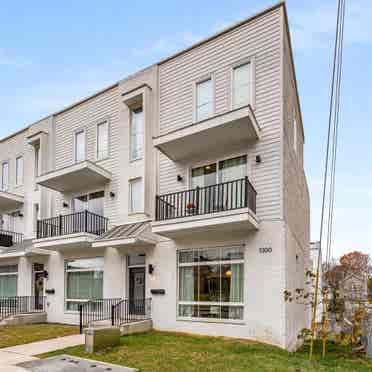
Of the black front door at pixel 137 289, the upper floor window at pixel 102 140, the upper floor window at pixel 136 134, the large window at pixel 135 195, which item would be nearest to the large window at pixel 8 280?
the upper floor window at pixel 102 140

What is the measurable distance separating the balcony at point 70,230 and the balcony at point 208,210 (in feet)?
12.1

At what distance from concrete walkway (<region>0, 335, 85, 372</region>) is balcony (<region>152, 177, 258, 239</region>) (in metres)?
4.25

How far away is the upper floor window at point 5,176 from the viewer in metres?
21.6

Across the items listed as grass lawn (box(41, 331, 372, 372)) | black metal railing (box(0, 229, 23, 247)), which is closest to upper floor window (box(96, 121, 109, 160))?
black metal railing (box(0, 229, 23, 247))

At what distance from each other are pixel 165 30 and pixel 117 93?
14.8 ft

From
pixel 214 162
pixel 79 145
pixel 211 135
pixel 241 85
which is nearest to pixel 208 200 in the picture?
pixel 214 162

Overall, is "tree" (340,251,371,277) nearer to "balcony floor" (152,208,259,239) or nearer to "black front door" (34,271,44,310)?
"black front door" (34,271,44,310)

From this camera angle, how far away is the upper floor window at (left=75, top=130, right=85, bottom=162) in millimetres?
17297

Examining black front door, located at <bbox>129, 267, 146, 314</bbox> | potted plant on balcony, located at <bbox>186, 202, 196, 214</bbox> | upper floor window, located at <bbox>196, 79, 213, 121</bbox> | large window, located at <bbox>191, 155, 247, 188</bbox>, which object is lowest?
black front door, located at <bbox>129, 267, 146, 314</bbox>

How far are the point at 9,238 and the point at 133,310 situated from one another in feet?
32.8

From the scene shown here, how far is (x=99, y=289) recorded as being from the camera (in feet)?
50.3

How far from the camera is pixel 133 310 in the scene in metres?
13.9

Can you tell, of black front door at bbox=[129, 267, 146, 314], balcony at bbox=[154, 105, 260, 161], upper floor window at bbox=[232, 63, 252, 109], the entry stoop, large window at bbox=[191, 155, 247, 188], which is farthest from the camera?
the entry stoop

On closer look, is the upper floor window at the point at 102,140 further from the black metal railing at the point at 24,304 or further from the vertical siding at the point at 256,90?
the black metal railing at the point at 24,304
